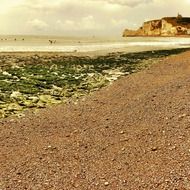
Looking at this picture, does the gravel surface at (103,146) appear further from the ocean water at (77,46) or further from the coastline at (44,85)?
the ocean water at (77,46)

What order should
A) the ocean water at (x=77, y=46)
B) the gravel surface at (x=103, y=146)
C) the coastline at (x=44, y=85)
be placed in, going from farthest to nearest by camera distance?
the ocean water at (x=77, y=46) < the coastline at (x=44, y=85) < the gravel surface at (x=103, y=146)

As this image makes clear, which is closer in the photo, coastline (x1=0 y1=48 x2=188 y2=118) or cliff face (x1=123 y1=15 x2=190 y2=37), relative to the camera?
coastline (x1=0 y1=48 x2=188 y2=118)

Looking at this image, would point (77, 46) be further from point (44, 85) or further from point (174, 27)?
point (174, 27)

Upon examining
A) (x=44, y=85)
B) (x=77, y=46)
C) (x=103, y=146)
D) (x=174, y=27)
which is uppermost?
(x=174, y=27)

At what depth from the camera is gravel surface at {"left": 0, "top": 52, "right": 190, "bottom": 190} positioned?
29.0ft

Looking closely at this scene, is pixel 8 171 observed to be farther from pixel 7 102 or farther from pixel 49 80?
pixel 49 80

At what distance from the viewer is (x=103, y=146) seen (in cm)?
1088

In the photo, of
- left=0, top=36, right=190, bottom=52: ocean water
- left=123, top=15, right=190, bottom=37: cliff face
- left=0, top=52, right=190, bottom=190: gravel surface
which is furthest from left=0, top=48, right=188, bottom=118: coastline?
left=123, top=15, right=190, bottom=37: cliff face

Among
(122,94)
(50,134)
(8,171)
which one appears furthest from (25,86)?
(8,171)

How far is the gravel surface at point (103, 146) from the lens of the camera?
29.0ft

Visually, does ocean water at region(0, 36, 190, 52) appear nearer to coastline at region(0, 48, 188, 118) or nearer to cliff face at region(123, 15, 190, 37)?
coastline at region(0, 48, 188, 118)

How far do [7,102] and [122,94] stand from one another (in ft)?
16.9

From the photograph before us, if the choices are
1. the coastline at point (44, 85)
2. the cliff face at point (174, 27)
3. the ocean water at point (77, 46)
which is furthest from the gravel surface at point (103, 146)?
the cliff face at point (174, 27)

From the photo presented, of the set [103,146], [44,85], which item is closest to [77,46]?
[44,85]
